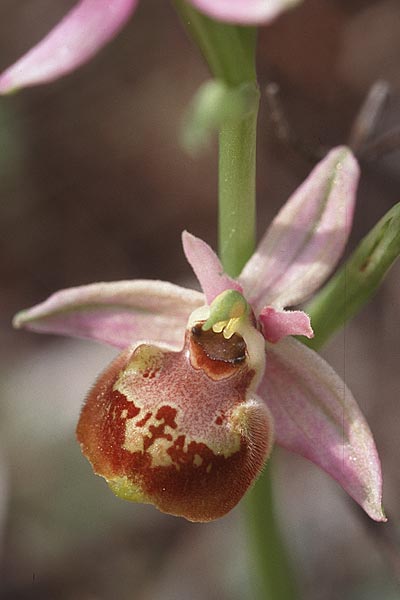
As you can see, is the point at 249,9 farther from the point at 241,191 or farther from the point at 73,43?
the point at 241,191

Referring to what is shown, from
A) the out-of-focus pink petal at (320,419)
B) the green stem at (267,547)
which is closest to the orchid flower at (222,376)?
the out-of-focus pink petal at (320,419)

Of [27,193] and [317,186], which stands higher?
[317,186]

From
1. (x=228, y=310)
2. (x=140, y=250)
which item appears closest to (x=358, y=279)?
(x=228, y=310)

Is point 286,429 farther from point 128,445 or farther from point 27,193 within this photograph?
point 27,193

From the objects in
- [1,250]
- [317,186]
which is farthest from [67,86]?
[317,186]

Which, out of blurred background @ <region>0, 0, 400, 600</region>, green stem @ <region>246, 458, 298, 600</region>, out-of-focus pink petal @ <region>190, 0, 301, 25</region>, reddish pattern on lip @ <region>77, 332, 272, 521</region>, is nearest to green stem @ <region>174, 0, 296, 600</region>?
green stem @ <region>246, 458, 298, 600</region>

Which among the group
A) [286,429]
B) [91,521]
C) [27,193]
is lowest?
[91,521]
